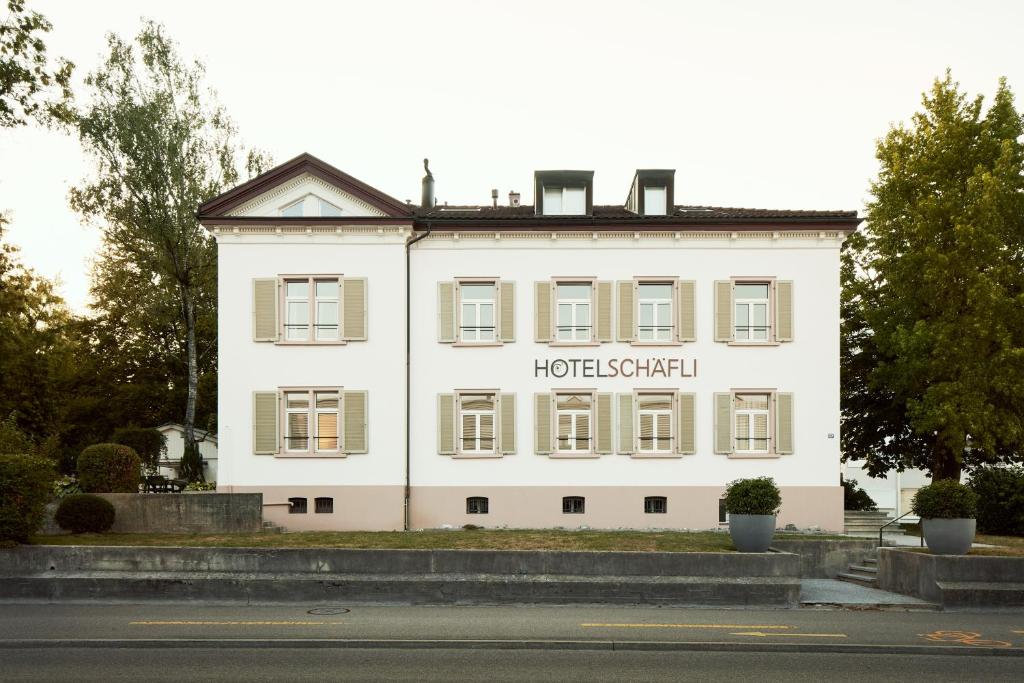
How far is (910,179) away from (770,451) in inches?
426

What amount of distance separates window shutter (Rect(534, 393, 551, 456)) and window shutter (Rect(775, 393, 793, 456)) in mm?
6582

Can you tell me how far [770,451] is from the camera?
1058 inches

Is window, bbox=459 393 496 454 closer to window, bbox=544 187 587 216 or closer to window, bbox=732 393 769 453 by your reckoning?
window, bbox=544 187 587 216

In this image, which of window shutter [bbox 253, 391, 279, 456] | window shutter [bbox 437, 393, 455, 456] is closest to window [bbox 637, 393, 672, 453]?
window shutter [bbox 437, 393, 455, 456]

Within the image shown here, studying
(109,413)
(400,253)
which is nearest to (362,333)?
(400,253)

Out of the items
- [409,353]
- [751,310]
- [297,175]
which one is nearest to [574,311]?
[409,353]

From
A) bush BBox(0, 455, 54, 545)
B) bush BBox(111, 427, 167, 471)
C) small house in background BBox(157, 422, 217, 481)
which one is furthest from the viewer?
small house in background BBox(157, 422, 217, 481)

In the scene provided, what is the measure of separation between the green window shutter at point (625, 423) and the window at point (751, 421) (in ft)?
9.93

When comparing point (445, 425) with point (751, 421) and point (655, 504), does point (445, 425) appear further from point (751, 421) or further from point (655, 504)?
point (751, 421)

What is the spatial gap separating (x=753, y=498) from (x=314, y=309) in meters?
14.3

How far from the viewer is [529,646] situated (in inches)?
476

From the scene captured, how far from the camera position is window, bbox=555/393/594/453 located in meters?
27.1

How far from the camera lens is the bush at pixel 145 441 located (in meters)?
37.6

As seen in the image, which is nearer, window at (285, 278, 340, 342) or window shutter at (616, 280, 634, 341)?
window at (285, 278, 340, 342)
